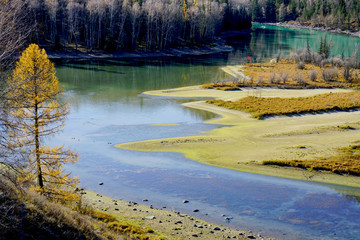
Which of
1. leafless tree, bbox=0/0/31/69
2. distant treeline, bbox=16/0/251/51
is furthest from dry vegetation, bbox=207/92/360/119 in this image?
distant treeline, bbox=16/0/251/51

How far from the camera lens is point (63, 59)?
3179 inches

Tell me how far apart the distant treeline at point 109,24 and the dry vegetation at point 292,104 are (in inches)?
1988

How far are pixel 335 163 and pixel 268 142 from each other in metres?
6.30

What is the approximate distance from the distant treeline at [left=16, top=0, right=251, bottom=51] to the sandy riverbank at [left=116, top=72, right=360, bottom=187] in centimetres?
5561

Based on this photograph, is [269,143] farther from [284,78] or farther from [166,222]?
[284,78]

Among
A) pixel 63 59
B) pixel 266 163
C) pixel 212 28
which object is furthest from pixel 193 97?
pixel 212 28

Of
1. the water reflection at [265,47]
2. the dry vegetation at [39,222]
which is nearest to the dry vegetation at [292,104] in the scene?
the dry vegetation at [39,222]

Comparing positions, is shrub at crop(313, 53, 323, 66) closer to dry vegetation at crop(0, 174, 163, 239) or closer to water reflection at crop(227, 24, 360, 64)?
water reflection at crop(227, 24, 360, 64)

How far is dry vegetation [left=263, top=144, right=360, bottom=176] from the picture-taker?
85.0 feet

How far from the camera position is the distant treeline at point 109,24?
282ft

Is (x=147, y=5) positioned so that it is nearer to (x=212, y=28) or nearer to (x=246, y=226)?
(x=212, y=28)

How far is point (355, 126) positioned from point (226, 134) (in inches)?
456

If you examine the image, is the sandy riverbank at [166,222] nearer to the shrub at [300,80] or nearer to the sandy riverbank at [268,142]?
the sandy riverbank at [268,142]

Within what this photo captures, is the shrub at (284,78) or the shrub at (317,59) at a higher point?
the shrub at (317,59)
